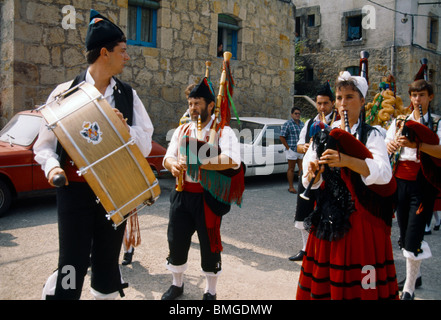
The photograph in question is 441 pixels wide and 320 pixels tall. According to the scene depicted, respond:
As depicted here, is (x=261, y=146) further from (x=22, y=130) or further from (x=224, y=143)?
(x=224, y=143)

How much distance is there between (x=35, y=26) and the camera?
8250 millimetres

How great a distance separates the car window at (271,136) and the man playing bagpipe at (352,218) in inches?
256

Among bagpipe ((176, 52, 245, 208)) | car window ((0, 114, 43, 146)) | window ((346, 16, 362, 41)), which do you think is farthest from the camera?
window ((346, 16, 362, 41))

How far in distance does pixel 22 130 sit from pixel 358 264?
5.79 m

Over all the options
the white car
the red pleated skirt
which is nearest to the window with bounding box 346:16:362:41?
the white car

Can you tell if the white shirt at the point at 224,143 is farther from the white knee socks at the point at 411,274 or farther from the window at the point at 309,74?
the window at the point at 309,74

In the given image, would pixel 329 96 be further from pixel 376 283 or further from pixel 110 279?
pixel 110 279

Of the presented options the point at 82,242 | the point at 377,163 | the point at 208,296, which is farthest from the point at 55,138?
the point at 377,163

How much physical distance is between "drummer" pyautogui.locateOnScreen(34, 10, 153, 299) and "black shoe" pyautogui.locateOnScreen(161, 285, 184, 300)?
2.77 feet

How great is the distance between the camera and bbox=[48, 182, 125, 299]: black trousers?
2.35 metres

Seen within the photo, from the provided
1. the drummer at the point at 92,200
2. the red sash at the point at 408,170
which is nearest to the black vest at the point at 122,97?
the drummer at the point at 92,200

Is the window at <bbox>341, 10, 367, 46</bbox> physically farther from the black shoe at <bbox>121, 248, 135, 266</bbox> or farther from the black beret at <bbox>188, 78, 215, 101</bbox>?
the black shoe at <bbox>121, 248, 135, 266</bbox>

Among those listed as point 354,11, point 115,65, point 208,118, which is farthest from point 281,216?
point 354,11

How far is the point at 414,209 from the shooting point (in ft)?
11.8
